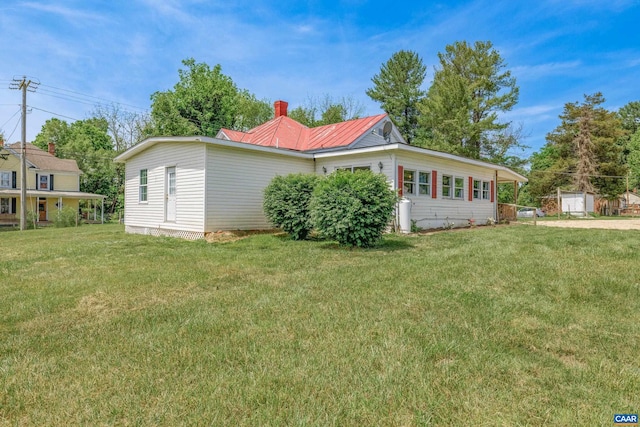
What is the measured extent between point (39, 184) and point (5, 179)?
2.03 m

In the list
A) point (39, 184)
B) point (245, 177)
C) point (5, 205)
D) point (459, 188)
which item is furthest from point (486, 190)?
point (5, 205)

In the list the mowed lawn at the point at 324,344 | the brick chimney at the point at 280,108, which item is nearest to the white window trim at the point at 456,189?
the mowed lawn at the point at 324,344

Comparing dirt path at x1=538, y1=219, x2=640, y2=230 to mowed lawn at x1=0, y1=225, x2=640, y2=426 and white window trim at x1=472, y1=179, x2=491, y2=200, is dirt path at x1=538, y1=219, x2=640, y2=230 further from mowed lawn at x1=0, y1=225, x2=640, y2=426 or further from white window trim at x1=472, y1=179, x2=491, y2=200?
mowed lawn at x1=0, y1=225, x2=640, y2=426

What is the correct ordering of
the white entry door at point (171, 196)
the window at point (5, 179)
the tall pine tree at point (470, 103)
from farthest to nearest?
the window at point (5, 179) → the tall pine tree at point (470, 103) → the white entry door at point (171, 196)

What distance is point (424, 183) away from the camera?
13.3 metres

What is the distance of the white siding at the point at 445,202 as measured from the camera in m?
12.8

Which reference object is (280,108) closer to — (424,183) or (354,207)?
(424,183)

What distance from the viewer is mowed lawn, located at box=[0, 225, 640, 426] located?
2145 mm

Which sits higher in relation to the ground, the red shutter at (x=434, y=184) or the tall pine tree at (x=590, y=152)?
the tall pine tree at (x=590, y=152)

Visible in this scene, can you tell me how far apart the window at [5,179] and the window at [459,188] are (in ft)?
103

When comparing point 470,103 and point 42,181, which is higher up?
point 470,103

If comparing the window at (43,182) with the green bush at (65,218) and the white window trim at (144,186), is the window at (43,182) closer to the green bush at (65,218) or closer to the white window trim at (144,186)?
the green bush at (65,218)

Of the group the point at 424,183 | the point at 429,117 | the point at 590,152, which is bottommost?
the point at 424,183

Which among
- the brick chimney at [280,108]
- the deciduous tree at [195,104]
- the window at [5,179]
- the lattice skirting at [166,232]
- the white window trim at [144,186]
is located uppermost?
the deciduous tree at [195,104]
